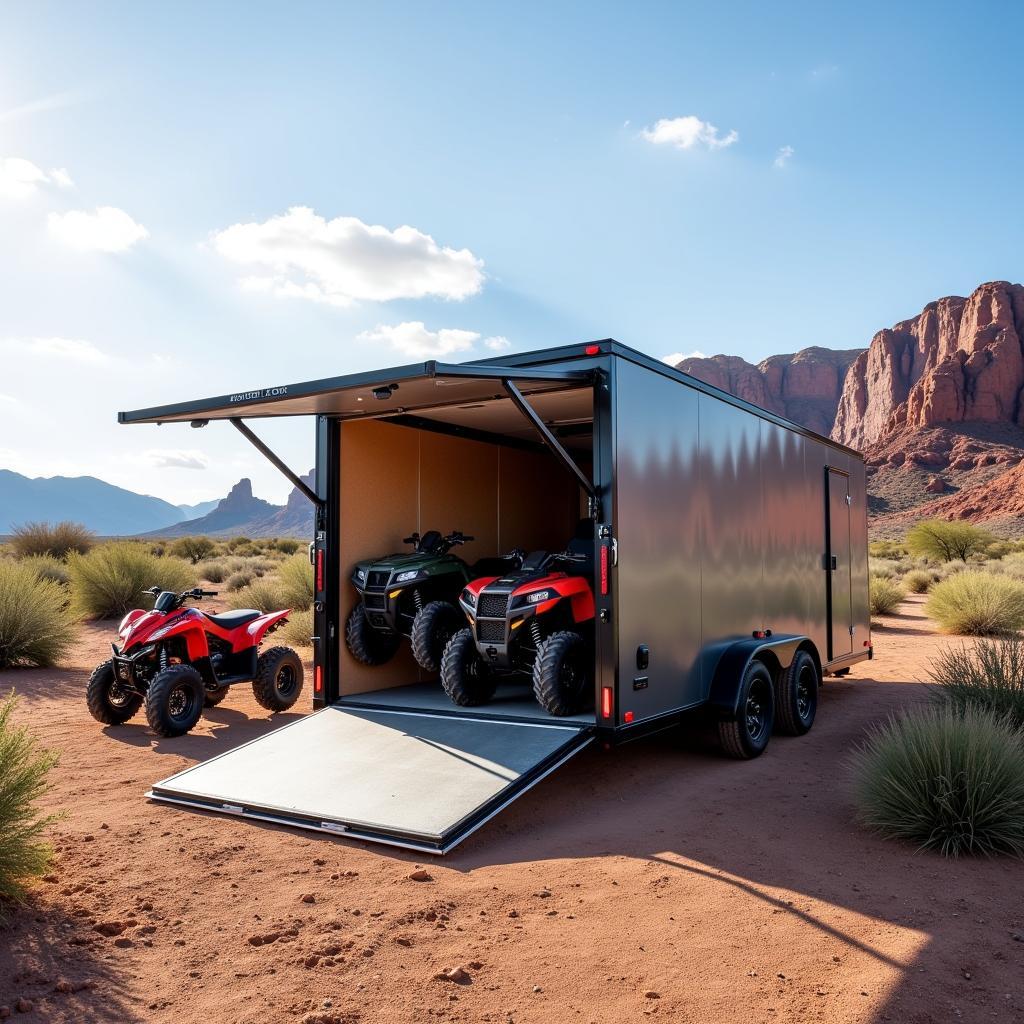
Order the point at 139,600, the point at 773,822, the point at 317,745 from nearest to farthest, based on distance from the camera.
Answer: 1. the point at 773,822
2. the point at 317,745
3. the point at 139,600

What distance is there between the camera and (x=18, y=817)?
4.15 meters

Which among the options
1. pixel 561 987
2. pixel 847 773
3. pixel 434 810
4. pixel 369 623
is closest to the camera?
pixel 561 987

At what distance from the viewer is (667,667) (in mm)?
6273

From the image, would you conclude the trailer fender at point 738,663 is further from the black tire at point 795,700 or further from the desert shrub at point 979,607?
the desert shrub at point 979,607

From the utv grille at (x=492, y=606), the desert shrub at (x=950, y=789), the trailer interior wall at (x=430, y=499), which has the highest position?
the trailer interior wall at (x=430, y=499)

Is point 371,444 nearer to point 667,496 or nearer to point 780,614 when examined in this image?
point 667,496

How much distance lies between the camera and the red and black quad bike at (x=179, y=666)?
766cm

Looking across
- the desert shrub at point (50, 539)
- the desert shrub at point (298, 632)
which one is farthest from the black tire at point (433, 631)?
the desert shrub at point (50, 539)

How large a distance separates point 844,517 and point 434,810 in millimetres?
6880

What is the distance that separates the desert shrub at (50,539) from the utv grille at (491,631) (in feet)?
61.4

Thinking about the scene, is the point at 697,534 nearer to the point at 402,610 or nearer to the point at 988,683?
the point at 402,610

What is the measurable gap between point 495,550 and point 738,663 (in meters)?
3.60

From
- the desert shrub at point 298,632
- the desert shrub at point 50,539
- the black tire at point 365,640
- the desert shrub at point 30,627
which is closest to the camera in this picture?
the black tire at point 365,640

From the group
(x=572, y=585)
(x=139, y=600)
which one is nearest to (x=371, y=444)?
(x=572, y=585)
